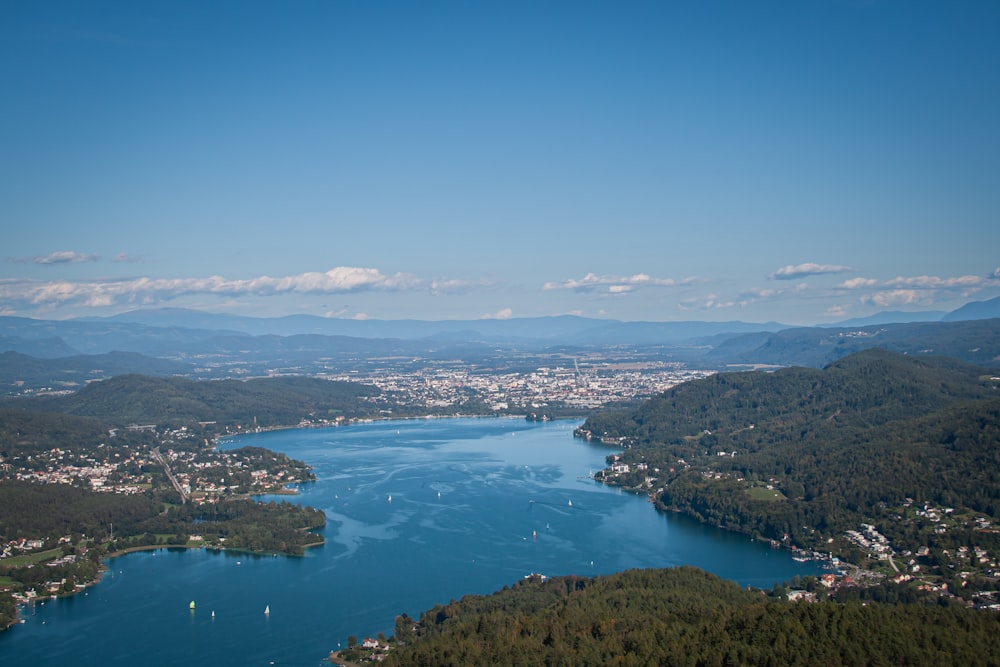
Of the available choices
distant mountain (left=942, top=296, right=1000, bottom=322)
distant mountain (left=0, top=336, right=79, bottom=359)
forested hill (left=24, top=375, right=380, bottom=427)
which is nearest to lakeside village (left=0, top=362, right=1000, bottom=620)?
forested hill (left=24, top=375, right=380, bottom=427)

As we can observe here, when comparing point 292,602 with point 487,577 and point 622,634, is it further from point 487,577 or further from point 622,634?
point 622,634

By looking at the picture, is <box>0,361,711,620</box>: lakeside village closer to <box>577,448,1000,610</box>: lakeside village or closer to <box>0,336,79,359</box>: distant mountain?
<box>577,448,1000,610</box>: lakeside village

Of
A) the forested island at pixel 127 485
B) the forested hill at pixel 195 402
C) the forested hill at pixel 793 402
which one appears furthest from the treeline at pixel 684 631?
the forested hill at pixel 195 402

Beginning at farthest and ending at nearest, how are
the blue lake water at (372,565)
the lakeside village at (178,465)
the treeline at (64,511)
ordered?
the treeline at (64,511) → the lakeside village at (178,465) → the blue lake water at (372,565)

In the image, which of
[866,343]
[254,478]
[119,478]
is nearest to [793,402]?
[254,478]

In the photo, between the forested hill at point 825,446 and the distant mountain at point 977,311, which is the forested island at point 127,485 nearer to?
the forested hill at point 825,446

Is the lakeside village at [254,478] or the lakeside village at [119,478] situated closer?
the lakeside village at [254,478]
